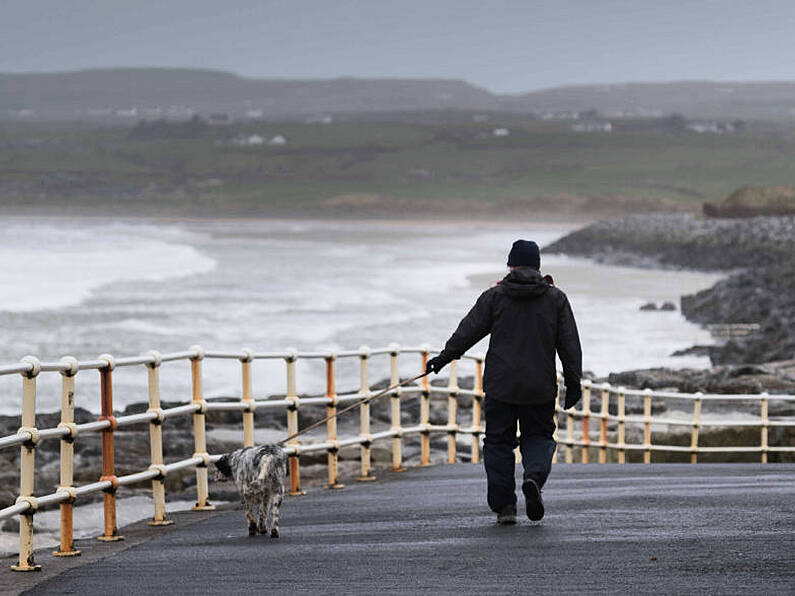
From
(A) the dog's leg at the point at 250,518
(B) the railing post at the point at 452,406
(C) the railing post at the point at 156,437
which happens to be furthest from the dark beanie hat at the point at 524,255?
(B) the railing post at the point at 452,406

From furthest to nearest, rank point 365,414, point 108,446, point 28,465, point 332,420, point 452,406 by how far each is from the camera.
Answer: point 452,406 < point 365,414 < point 332,420 < point 108,446 < point 28,465

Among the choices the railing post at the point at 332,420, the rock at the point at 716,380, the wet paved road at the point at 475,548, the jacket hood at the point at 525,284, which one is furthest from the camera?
the rock at the point at 716,380

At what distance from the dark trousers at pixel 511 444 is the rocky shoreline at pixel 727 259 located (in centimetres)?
2816

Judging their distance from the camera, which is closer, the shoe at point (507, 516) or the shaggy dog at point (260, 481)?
the shaggy dog at point (260, 481)

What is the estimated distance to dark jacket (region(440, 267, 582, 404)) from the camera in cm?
980

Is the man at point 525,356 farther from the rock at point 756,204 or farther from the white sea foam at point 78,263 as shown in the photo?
the rock at point 756,204

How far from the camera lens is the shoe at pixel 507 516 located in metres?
10.0

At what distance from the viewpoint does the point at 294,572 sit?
28.5ft

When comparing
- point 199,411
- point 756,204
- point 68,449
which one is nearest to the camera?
point 68,449

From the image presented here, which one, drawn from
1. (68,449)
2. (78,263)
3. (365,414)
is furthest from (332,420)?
(78,263)

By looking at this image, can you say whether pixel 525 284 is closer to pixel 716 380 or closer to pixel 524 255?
pixel 524 255

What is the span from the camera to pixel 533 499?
9828 millimetres

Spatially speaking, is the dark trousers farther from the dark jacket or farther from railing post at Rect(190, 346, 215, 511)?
railing post at Rect(190, 346, 215, 511)

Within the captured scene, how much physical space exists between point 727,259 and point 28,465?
79.9 m
